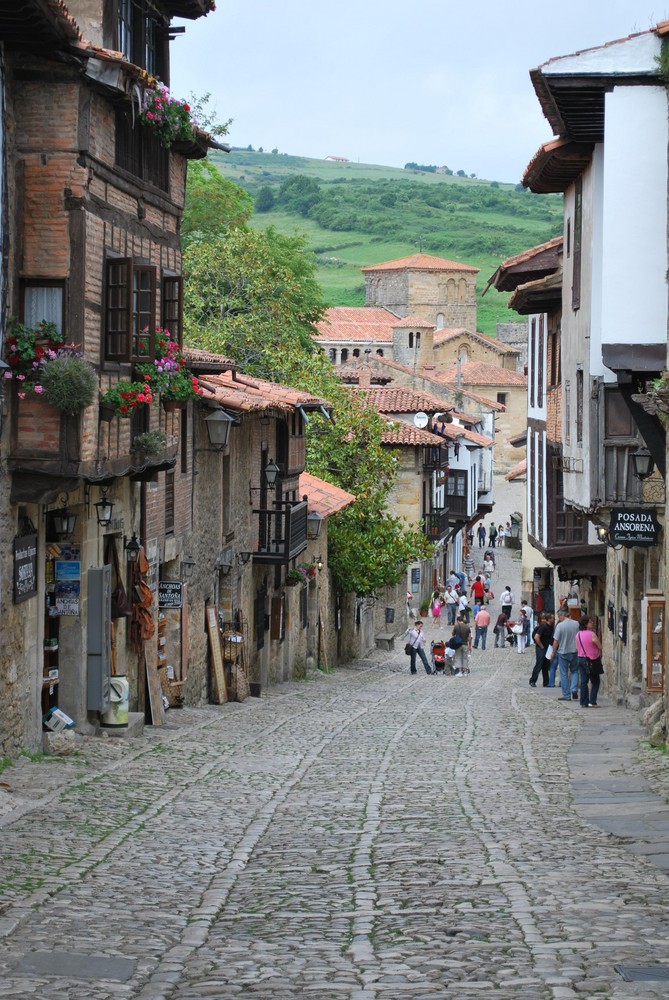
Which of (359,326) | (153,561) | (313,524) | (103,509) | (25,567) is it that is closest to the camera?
(25,567)

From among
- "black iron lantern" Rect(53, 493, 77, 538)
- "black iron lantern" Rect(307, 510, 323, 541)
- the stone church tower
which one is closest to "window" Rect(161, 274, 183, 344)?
→ "black iron lantern" Rect(53, 493, 77, 538)

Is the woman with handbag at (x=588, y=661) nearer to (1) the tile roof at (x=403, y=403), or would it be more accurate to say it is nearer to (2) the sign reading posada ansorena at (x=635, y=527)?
(2) the sign reading posada ansorena at (x=635, y=527)

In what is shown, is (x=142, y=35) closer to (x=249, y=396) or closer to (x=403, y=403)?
(x=249, y=396)

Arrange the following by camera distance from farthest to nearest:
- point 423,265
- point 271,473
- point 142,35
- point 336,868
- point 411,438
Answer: point 423,265 → point 411,438 → point 271,473 → point 142,35 → point 336,868

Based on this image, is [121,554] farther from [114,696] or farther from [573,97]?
[573,97]

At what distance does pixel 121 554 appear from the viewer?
18.2 meters

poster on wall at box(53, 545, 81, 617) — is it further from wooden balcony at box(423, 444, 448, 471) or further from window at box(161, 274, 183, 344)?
wooden balcony at box(423, 444, 448, 471)

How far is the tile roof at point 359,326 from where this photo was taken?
134375 millimetres

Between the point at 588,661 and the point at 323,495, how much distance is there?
47.0ft

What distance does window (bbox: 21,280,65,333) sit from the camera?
14.0 meters

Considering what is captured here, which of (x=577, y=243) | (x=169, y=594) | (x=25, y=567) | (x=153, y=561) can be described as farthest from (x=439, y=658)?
(x=25, y=567)

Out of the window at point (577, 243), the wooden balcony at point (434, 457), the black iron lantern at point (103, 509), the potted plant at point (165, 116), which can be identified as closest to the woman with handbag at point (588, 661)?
the window at point (577, 243)

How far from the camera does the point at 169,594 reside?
20.6m

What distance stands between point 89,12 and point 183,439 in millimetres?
7966
